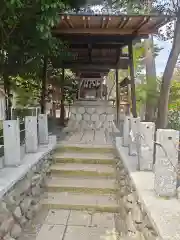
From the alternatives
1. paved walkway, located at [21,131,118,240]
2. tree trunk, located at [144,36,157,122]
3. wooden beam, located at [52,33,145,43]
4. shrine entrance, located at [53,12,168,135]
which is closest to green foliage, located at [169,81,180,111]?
tree trunk, located at [144,36,157,122]

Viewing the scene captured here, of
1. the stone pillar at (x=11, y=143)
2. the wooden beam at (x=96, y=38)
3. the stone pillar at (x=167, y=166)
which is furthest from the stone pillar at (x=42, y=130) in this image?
the stone pillar at (x=167, y=166)

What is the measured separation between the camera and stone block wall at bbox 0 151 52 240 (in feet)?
9.66

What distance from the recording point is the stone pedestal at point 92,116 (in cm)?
808

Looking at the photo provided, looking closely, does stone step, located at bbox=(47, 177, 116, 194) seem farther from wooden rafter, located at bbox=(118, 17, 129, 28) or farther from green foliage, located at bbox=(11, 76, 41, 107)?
green foliage, located at bbox=(11, 76, 41, 107)

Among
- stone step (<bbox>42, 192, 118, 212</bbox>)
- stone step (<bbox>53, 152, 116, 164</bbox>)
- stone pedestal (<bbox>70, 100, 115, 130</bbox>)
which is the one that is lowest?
stone step (<bbox>42, 192, 118, 212</bbox>)

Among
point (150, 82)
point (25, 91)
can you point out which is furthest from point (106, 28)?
point (25, 91)

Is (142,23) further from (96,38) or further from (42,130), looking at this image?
(42,130)

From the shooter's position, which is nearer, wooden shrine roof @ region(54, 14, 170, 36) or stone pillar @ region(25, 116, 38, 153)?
stone pillar @ region(25, 116, 38, 153)

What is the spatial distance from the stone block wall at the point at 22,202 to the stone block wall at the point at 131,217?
47.4 inches

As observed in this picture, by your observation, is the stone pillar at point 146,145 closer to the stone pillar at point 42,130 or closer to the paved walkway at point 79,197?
the paved walkway at point 79,197

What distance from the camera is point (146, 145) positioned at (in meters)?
3.66

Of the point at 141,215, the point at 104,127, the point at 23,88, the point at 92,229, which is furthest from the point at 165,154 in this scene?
the point at 23,88

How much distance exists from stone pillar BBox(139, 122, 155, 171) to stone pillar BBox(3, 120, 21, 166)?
5.49 feet

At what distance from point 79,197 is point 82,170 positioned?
575 mm
